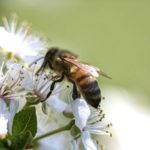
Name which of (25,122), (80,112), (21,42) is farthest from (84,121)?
(21,42)

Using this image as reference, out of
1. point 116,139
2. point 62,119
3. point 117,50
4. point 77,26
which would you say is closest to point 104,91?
point 116,139

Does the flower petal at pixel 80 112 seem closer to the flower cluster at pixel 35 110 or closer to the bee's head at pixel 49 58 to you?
the flower cluster at pixel 35 110

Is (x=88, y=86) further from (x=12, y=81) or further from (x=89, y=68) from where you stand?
(x=12, y=81)

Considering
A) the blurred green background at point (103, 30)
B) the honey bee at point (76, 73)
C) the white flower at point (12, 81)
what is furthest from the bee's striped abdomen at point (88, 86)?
the blurred green background at point (103, 30)

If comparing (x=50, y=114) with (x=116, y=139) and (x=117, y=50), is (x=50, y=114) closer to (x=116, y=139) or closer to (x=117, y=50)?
(x=116, y=139)

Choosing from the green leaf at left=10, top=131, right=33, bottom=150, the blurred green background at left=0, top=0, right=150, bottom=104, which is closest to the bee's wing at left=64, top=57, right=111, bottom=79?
the green leaf at left=10, top=131, right=33, bottom=150

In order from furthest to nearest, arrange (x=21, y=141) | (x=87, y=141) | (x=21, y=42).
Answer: (x=21, y=42) → (x=87, y=141) → (x=21, y=141)

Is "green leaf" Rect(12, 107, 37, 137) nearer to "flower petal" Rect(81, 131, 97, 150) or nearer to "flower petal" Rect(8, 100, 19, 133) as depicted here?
"flower petal" Rect(8, 100, 19, 133)
